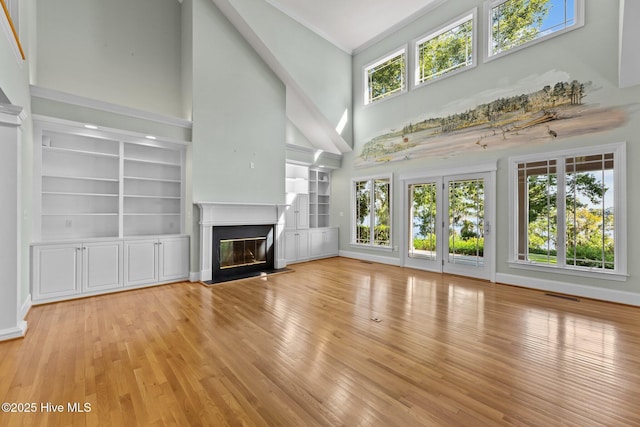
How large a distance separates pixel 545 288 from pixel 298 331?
14.5 feet

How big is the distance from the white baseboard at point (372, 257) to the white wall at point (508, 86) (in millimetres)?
62

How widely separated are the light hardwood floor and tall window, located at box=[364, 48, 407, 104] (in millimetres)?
5453

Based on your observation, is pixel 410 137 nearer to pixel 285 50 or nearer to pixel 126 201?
pixel 285 50

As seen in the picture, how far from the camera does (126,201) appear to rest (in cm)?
502

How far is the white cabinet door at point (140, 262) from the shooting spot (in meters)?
4.55

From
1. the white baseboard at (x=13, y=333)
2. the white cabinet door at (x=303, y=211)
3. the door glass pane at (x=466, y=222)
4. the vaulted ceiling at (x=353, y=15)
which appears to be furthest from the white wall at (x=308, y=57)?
the white baseboard at (x=13, y=333)

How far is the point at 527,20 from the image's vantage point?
15.9 feet

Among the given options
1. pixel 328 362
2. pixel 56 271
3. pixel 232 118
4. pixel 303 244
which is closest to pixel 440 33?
pixel 232 118

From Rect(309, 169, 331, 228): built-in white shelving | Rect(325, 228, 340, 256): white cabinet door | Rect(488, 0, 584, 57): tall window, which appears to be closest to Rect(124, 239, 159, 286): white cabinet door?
Rect(309, 169, 331, 228): built-in white shelving

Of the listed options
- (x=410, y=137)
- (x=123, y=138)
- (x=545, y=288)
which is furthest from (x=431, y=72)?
(x=123, y=138)

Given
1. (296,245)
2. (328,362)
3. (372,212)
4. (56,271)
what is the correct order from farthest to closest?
(372,212) < (296,245) < (56,271) < (328,362)

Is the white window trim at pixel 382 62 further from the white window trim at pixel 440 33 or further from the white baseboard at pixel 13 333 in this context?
the white baseboard at pixel 13 333

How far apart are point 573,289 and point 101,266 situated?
7629 mm

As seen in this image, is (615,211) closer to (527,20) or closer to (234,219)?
(527,20)
